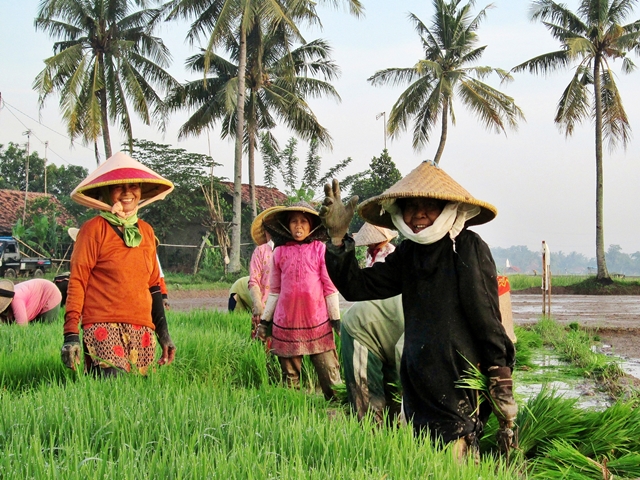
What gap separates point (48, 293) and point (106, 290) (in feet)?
14.4

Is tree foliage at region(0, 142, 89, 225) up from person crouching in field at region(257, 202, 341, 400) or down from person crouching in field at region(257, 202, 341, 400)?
up

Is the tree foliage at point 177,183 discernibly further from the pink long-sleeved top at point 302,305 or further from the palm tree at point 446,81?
the pink long-sleeved top at point 302,305

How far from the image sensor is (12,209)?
99.9 ft

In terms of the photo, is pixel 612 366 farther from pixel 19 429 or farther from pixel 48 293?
pixel 48 293

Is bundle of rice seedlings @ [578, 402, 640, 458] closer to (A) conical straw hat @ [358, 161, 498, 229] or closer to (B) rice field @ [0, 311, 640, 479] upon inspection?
(B) rice field @ [0, 311, 640, 479]

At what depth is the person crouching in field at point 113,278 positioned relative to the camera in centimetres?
348

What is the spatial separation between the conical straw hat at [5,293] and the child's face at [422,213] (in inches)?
196

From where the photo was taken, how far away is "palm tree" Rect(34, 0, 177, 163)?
20203 mm

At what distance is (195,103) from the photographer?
23562mm

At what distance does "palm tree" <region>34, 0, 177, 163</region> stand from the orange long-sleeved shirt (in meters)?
17.1

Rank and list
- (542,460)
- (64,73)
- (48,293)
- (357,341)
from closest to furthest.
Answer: (542,460)
(357,341)
(48,293)
(64,73)

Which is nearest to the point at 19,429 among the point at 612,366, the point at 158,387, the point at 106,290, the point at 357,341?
the point at 158,387

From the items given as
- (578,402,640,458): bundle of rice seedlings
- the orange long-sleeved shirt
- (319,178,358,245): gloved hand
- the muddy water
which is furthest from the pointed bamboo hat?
the muddy water

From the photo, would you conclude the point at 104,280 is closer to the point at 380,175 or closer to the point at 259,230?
the point at 259,230
